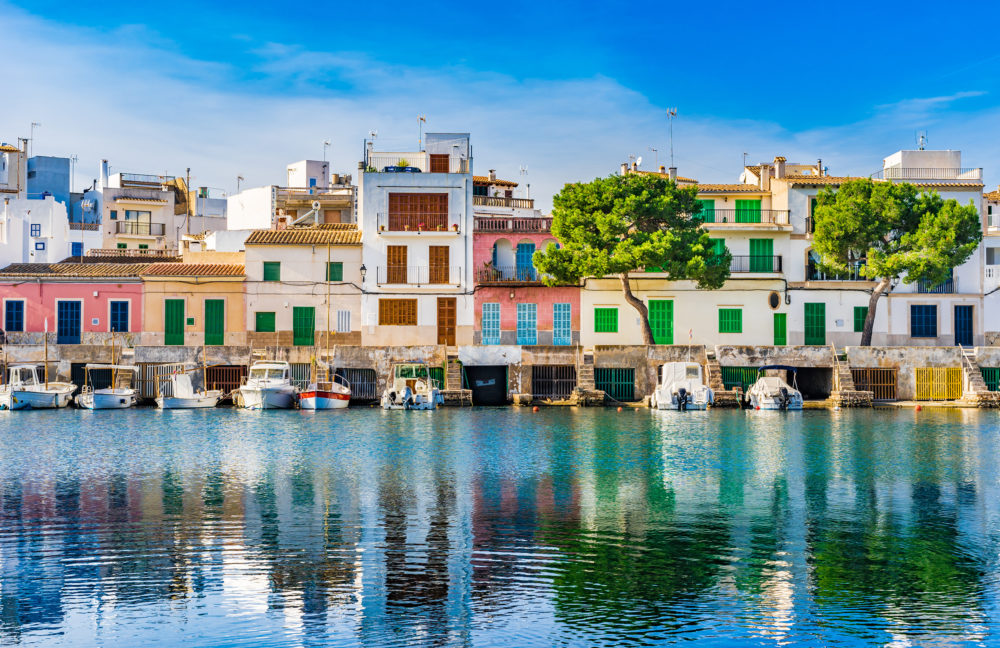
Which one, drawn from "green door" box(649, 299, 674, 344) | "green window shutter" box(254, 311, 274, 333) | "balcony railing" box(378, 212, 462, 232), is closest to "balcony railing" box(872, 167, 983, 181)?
"green door" box(649, 299, 674, 344)

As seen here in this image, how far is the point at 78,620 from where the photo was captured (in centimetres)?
1429

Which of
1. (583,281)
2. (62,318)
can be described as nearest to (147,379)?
(62,318)

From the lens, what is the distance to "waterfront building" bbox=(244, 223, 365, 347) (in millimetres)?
58750

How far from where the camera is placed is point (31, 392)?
2068 inches

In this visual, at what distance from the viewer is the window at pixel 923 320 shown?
201 ft

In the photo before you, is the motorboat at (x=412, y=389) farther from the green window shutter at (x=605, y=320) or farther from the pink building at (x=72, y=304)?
the pink building at (x=72, y=304)

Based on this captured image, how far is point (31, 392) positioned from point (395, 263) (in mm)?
19831

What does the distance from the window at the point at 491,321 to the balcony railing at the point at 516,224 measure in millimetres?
4771

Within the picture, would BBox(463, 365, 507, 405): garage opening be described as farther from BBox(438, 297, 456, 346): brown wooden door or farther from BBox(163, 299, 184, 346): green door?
BBox(163, 299, 184, 346): green door

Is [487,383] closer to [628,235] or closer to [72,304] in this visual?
[628,235]

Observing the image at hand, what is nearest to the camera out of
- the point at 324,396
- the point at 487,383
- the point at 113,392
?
the point at 324,396

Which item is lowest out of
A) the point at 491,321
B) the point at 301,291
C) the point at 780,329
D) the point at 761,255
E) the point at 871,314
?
the point at 780,329

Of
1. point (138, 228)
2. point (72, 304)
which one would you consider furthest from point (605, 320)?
point (138, 228)

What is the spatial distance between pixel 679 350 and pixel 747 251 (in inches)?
390
